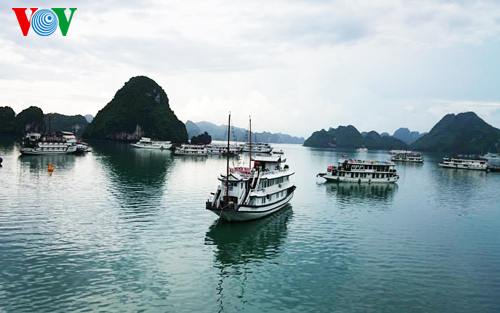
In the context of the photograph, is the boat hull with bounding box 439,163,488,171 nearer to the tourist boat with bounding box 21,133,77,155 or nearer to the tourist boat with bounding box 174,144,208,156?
the tourist boat with bounding box 174,144,208,156

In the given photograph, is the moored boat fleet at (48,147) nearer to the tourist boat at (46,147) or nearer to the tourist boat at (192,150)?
the tourist boat at (46,147)

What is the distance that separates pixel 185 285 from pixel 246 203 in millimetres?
20737

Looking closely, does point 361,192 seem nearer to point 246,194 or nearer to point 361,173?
point 361,173

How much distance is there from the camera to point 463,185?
114 m

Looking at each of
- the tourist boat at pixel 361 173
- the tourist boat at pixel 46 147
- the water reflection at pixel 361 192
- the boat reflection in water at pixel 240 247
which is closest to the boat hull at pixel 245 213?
the boat reflection in water at pixel 240 247

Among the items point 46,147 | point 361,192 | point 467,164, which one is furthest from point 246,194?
point 467,164

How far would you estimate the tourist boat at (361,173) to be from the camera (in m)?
105

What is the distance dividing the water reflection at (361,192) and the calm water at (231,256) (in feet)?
25.6

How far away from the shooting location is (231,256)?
3828cm

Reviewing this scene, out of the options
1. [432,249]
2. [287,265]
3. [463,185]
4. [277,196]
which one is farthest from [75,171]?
[463,185]

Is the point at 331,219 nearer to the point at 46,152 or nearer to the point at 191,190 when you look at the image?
the point at 191,190

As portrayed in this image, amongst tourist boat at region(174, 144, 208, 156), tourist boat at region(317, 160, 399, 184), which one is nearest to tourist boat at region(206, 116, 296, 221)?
tourist boat at region(317, 160, 399, 184)

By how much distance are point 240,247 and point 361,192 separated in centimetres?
5580

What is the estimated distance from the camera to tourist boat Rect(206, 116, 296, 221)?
1905 inches
